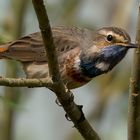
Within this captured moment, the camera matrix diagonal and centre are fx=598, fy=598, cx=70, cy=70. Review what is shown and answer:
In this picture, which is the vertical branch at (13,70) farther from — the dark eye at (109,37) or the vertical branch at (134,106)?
the vertical branch at (134,106)

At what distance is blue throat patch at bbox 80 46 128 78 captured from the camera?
549 centimetres

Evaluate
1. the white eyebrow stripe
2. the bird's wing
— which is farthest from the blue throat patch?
the bird's wing

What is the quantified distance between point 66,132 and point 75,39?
1286mm

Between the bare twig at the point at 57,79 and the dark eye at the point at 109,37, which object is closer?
the bare twig at the point at 57,79

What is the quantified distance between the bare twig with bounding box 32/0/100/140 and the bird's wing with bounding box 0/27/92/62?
98cm

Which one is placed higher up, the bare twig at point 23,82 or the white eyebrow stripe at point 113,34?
the white eyebrow stripe at point 113,34

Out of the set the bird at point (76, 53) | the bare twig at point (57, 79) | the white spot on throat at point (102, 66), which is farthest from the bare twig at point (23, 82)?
the white spot on throat at point (102, 66)

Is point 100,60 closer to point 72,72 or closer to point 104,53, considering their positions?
point 104,53

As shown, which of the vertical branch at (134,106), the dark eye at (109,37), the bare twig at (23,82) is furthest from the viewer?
the dark eye at (109,37)

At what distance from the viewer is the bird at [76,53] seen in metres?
5.46

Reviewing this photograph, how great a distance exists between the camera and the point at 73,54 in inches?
222

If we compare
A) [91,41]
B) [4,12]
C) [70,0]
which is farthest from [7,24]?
[91,41]

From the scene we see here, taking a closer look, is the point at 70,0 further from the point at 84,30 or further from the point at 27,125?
the point at 27,125

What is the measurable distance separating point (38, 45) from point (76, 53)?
1.41 ft
